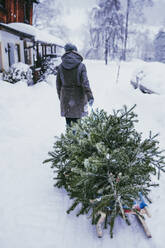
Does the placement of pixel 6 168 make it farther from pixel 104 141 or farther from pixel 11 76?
pixel 11 76

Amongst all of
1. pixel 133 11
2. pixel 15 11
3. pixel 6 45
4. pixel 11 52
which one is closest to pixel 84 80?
pixel 6 45

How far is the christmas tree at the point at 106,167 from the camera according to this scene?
1.94m

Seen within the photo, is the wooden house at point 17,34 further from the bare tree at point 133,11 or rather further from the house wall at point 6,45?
the bare tree at point 133,11

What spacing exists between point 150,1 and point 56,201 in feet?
67.4

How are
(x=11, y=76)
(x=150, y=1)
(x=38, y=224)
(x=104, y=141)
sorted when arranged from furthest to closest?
1. (x=150, y=1)
2. (x=11, y=76)
3. (x=104, y=141)
4. (x=38, y=224)

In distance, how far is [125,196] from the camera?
75.0 inches

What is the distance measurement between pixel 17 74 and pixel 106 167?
8.83m

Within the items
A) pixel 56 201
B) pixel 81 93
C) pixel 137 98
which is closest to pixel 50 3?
pixel 137 98

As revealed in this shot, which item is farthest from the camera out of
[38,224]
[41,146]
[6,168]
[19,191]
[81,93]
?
[41,146]

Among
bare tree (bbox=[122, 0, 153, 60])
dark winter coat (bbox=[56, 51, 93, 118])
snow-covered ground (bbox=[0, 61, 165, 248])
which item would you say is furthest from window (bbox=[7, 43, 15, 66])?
dark winter coat (bbox=[56, 51, 93, 118])

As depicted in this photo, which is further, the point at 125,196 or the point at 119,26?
the point at 119,26

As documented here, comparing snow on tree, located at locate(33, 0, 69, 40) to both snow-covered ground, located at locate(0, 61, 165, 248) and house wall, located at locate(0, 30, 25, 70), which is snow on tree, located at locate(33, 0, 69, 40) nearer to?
house wall, located at locate(0, 30, 25, 70)

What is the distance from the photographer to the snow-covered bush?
30.4ft

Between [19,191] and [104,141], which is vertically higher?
[104,141]
